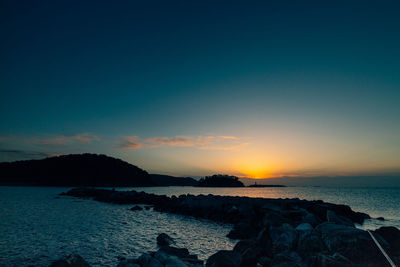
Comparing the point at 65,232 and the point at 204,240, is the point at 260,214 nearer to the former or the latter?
the point at 204,240

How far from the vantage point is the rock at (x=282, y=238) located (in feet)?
40.9

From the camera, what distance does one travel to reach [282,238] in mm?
12883

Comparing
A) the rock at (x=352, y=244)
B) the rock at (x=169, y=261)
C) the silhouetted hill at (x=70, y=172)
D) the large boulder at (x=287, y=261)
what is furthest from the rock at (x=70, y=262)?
the silhouetted hill at (x=70, y=172)

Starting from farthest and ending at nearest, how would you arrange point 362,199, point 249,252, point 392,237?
point 362,199, point 392,237, point 249,252

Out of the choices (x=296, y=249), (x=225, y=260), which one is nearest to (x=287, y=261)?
(x=225, y=260)

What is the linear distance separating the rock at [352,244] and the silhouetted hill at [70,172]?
14974 cm

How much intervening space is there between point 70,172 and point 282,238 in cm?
15785

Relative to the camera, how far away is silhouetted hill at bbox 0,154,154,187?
140 meters

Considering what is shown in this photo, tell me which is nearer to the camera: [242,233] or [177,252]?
[177,252]

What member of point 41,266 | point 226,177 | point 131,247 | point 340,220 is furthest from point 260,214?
point 226,177

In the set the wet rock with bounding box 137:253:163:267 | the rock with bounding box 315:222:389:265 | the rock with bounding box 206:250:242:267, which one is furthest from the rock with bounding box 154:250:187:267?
the rock with bounding box 315:222:389:265

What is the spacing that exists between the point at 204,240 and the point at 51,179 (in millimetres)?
154385

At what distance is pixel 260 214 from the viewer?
23.6 m

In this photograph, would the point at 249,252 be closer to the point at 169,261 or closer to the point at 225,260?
the point at 225,260
